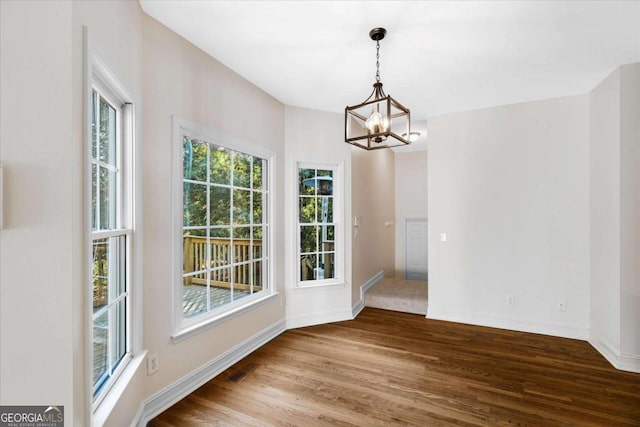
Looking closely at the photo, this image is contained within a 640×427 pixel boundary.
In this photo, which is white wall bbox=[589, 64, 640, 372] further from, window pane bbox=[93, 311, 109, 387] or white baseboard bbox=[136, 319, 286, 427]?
window pane bbox=[93, 311, 109, 387]

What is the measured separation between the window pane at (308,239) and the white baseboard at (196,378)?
1018 millimetres

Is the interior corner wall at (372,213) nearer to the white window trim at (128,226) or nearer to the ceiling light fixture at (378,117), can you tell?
the ceiling light fixture at (378,117)

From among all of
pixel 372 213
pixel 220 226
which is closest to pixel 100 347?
pixel 220 226

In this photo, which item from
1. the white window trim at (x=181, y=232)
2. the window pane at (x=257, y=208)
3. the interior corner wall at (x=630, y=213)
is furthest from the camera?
the window pane at (x=257, y=208)

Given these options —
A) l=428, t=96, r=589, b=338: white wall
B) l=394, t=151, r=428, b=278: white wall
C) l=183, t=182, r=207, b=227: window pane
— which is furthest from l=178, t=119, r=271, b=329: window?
l=394, t=151, r=428, b=278: white wall

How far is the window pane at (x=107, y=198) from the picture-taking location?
5.17 ft

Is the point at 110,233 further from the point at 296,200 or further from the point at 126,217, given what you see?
the point at 296,200

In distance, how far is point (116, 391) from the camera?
1.57 m

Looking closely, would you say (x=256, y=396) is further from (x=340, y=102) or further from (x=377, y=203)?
(x=377, y=203)

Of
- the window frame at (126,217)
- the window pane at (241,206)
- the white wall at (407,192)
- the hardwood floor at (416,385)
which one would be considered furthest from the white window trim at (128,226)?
the white wall at (407,192)

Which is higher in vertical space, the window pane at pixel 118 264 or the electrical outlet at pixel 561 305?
the window pane at pixel 118 264

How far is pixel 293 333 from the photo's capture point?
3.44 metres

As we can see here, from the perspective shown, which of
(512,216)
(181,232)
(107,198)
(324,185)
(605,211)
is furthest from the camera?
(324,185)

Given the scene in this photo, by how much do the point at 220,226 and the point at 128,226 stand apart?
890 mm
